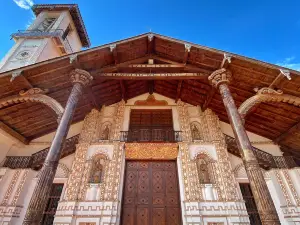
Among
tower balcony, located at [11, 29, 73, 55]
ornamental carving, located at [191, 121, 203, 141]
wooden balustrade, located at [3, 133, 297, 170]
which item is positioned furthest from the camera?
tower balcony, located at [11, 29, 73, 55]

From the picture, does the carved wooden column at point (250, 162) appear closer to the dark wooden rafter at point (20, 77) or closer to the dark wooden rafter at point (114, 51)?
the dark wooden rafter at point (114, 51)

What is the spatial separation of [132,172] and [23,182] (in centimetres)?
434

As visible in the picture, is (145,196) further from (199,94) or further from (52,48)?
(52,48)

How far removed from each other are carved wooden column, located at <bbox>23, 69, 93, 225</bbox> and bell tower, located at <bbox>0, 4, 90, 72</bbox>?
23.5 feet

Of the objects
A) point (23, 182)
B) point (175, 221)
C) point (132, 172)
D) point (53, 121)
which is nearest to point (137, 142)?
point (132, 172)

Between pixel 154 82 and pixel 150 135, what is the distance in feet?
9.77

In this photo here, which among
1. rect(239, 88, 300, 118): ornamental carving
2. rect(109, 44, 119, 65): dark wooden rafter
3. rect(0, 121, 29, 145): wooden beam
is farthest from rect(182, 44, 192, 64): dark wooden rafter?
rect(0, 121, 29, 145): wooden beam

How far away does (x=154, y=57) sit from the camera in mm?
8758

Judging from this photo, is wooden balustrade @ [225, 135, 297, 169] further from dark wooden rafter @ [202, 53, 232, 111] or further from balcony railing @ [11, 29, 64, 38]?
balcony railing @ [11, 29, 64, 38]

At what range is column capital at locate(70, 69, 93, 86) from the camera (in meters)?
7.05

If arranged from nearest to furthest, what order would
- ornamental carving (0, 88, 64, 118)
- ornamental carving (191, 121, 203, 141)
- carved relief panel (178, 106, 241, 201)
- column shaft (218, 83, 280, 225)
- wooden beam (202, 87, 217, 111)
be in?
column shaft (218, 83, 280, 225) < ornamental carving (0, 88, 64, 118) < carved relief panel (178, 106, 241, 201) < wooden beam (202, 87, 217, 111) < ornamental carving (191, 121, 203, 141)

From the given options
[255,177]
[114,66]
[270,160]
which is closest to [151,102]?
[114,66]

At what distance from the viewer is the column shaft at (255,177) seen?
14.0 ft

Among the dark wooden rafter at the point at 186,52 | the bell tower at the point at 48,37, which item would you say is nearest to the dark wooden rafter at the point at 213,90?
the dark wooden rafter at the point at 186,52
